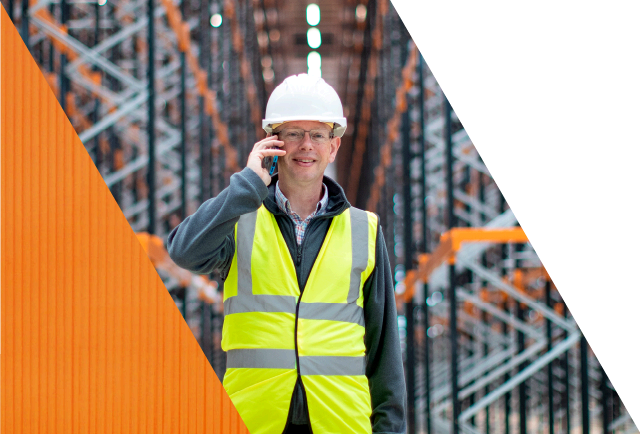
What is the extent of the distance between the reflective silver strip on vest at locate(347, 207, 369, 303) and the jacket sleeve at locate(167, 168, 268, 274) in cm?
39

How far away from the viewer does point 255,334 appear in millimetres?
2191

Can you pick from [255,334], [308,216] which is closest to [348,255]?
[308,216]

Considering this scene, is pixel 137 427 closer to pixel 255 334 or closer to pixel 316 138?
pixel 255 334

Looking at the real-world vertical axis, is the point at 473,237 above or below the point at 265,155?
below

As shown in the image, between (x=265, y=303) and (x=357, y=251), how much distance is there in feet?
1.17

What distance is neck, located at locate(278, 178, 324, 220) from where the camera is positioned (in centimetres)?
234

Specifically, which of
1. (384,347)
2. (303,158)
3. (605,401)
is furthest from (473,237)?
(303,158)

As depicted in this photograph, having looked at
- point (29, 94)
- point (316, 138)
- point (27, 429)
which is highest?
point (29, 94)

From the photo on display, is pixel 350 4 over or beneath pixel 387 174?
over

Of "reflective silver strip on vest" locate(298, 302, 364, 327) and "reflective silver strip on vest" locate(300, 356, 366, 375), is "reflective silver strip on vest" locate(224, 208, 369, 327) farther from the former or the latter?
"reflective silver strip on vest" locate(300, 356, 366, 375)

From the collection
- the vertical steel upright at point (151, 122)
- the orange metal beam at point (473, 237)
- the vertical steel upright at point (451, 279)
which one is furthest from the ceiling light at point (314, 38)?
the orange metal beam at point (473, 237)

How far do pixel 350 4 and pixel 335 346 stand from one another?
17151mm

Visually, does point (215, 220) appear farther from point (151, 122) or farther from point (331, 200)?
point (151, 122)

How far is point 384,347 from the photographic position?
7.84 feet
